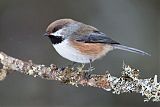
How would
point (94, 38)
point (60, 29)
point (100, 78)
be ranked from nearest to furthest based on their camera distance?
point (100, 78), point (60, 29), point (94, 38)

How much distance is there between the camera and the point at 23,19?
16.3 ft

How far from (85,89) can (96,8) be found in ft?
3.34

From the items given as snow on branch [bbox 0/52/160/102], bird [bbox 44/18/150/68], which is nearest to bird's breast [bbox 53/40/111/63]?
bird [bbox 44/18/150/68]

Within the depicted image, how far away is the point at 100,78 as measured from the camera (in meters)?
2.21

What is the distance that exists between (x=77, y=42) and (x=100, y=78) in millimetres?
413

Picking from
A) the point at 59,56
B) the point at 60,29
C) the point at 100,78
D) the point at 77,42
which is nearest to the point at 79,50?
the point at 77,42

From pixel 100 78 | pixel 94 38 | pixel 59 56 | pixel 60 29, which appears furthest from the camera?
pixel 59 56

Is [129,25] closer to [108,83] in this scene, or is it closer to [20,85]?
[20,85]

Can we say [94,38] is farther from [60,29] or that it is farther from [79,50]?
[60,29]

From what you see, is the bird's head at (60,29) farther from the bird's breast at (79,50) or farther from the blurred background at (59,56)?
the blurred background at (59,56)

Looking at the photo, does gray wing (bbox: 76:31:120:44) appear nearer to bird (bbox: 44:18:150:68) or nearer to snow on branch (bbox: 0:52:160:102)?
bird (bbox: 44:18:150:68)

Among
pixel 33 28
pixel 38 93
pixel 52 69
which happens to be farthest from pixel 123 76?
pixel 33 28

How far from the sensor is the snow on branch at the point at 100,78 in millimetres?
2133

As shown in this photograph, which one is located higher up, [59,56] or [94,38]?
[59,56]
